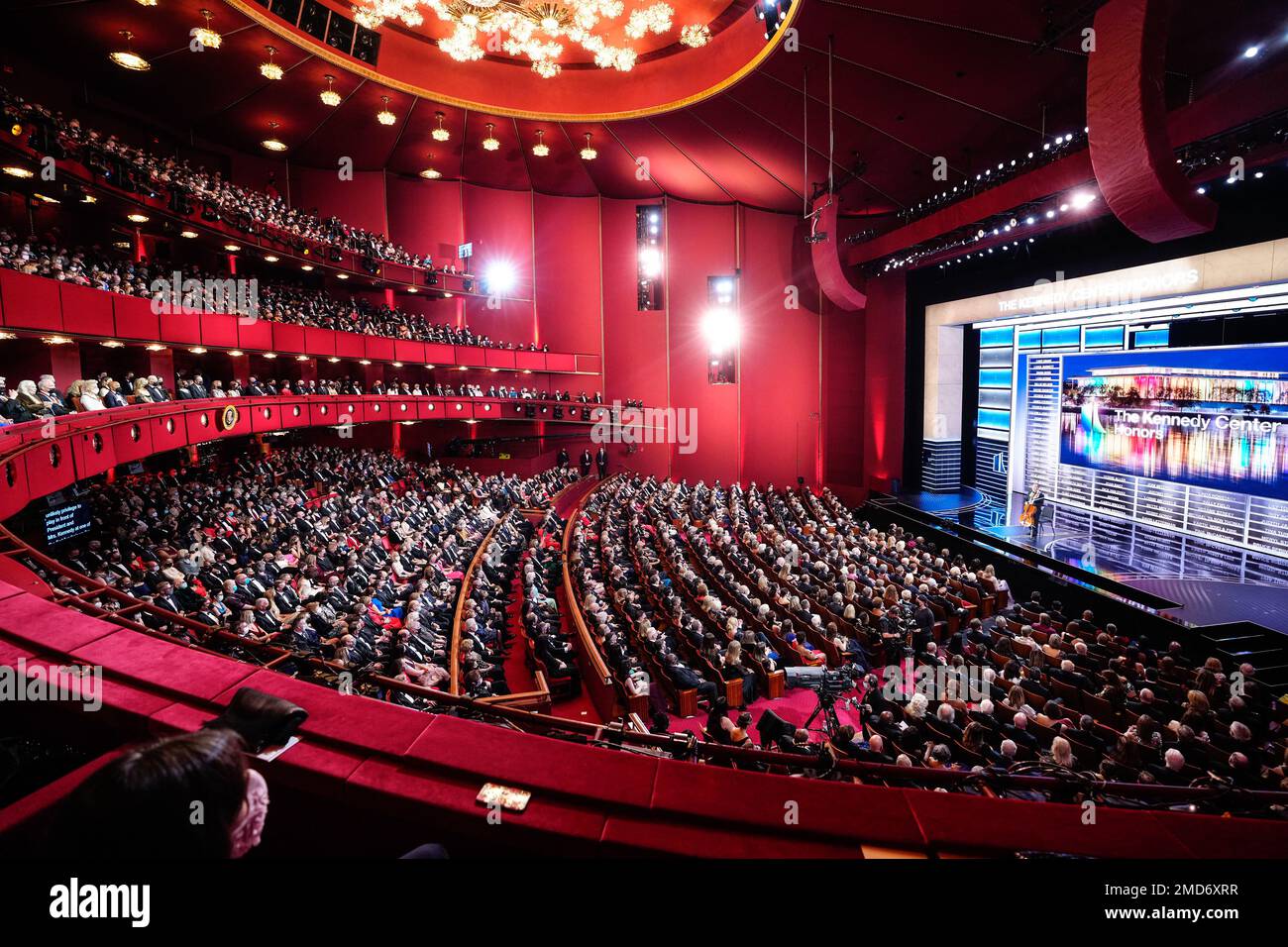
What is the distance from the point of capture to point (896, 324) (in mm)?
20422

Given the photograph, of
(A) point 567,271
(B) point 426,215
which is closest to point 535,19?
(B) point 426,215

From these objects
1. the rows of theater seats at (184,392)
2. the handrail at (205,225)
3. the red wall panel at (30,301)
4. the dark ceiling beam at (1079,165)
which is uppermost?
the handrail at (205,225)

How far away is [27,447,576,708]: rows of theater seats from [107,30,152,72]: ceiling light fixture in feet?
30.2

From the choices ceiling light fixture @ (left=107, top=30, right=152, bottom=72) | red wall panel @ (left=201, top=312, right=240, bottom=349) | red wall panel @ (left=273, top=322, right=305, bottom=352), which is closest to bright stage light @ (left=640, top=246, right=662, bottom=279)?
red wall panel @ (left=273, top=322, right=305, bottom=352)

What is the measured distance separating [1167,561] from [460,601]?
47.2 feet

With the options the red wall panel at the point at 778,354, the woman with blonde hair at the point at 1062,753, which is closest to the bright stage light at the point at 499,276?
the red wall panel at the point at 778,354

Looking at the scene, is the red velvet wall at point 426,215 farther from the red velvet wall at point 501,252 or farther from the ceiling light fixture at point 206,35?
the ceiling light fixture at point 206,35

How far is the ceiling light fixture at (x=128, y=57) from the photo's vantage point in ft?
42.4

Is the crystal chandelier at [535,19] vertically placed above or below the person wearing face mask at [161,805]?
above

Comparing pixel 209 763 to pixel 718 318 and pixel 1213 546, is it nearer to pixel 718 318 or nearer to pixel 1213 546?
pixel 1213 546

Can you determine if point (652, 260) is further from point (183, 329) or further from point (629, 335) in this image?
point (183, 329)

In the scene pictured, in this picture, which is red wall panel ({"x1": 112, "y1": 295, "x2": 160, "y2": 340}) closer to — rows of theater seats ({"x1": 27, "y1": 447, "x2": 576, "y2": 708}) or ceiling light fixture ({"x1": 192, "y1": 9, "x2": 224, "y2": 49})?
rows of theater seats ({"x1": 27, "y1": 447, "x2": 576, "y2": 708})

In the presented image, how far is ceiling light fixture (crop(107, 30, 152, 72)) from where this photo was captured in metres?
12.9

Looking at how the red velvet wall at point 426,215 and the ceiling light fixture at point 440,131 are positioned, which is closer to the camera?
the ceiling light fixture at point 440,131
